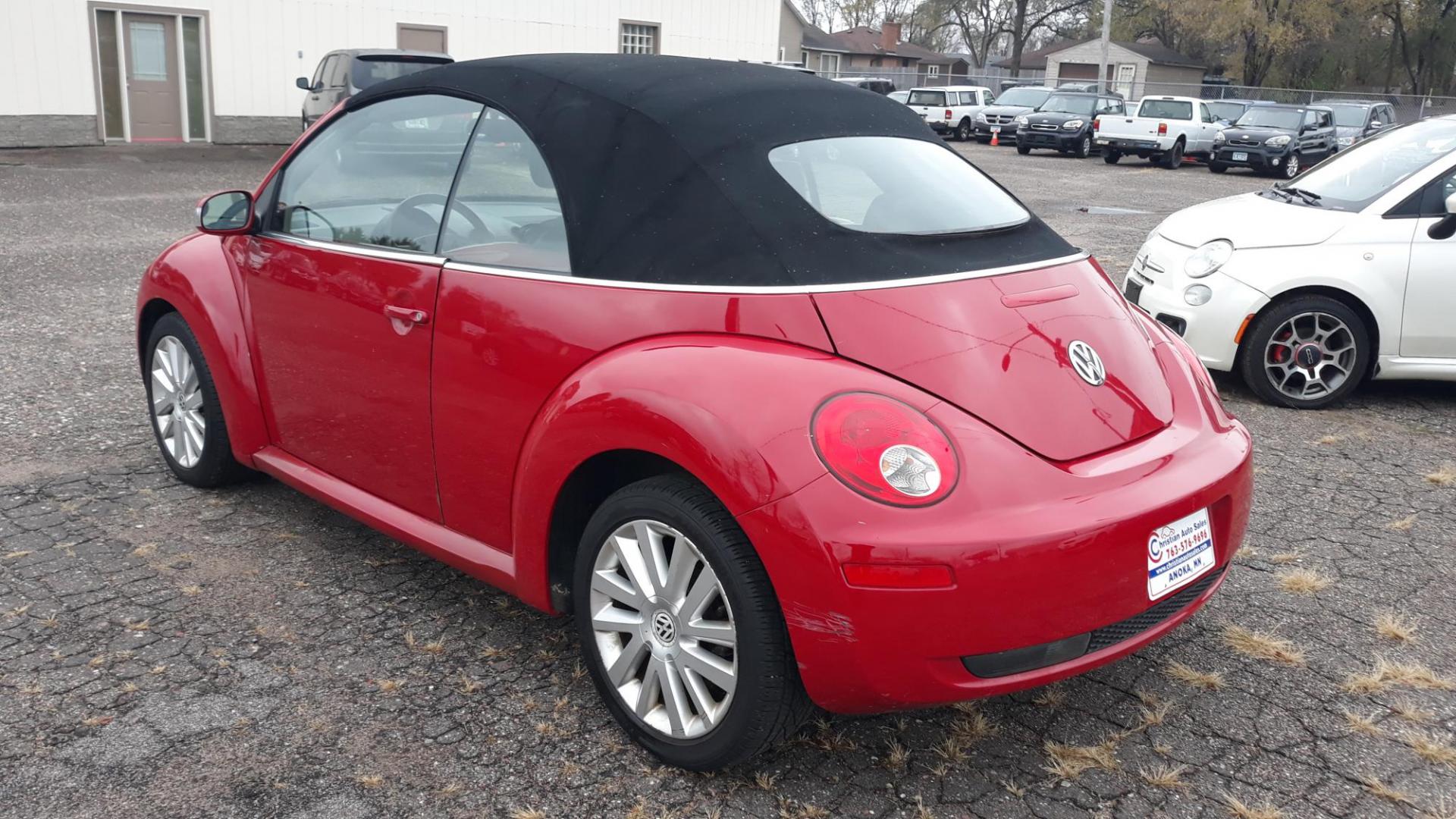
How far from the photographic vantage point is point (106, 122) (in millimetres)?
21016

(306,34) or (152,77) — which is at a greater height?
(306,34)

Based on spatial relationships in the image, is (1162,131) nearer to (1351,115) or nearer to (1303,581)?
(1351,115)

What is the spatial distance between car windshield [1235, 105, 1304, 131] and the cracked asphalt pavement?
73.9 feet

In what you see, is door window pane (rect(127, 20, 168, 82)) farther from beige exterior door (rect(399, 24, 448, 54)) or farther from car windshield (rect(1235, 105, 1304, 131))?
car windshield (rect(1235, 105, 1304, 131))

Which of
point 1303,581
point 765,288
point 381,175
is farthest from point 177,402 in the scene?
point 1303,581

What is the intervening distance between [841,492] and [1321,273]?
457 cm

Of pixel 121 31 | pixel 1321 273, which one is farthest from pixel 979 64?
pixel 1321 273

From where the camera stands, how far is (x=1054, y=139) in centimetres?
2784

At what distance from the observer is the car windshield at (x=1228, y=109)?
28578mm

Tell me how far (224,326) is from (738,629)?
8.17 ft

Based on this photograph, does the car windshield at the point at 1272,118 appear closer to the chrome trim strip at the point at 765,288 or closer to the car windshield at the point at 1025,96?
the car windshield at the point at 1025,96

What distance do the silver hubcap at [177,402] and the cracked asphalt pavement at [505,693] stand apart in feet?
0.60

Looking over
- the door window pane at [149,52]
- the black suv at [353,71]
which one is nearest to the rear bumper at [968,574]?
the black suv at [353,71]

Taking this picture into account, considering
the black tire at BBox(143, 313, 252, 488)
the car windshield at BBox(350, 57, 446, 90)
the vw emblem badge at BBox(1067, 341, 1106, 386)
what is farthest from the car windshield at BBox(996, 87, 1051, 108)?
the vw emblem badge at BBox(1067, 341, 1106, 386)
